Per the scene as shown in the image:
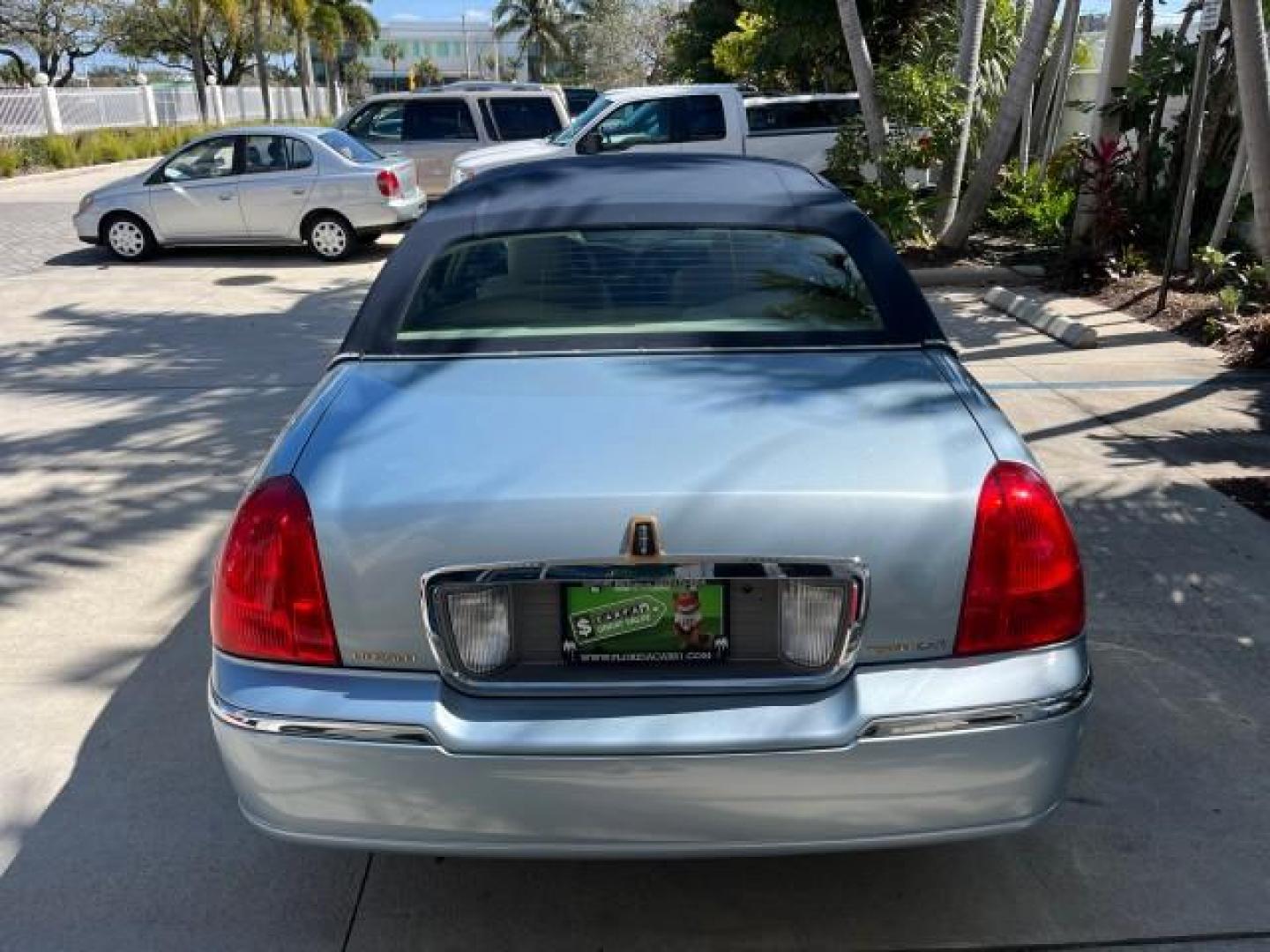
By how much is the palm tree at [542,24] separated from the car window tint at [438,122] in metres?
48.2

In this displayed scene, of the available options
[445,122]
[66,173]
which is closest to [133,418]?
[445,122]

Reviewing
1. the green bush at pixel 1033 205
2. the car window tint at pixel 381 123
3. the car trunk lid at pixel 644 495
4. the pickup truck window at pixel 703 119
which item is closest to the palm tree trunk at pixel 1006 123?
the green bush at pixel 1033 205

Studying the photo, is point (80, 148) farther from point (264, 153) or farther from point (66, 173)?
point (264, 153)

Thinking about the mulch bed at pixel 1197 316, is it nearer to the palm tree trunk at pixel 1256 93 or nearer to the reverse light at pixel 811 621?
the palm tree trunk at pixel 1256 93

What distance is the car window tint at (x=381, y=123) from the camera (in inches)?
660

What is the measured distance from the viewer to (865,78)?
1207 cm

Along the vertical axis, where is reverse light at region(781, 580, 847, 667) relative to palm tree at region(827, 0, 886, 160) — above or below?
below

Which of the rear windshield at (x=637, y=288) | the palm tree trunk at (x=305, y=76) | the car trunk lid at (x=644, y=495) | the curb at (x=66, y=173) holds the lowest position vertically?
the curb at (x=66, y=173)

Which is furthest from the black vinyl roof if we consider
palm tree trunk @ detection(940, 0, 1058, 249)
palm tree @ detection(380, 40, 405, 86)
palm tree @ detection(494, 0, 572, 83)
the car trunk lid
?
palm tree @ detection(380, 40, 405, 86)

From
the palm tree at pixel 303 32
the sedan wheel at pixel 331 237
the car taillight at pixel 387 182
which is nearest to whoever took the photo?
the car taillight at pixel 387 182

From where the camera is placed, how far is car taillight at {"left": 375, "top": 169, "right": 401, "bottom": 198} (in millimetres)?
13312

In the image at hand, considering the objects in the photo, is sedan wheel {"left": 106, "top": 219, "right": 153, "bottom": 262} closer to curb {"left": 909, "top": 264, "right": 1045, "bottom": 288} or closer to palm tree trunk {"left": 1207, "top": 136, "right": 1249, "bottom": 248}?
curb {"left": 909, "top": 264, "right": 1045, "bottom": 288}

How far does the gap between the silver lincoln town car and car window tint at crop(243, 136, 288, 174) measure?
1209 centimetres

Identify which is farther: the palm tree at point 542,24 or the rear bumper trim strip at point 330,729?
the palm tree at point 542,24
